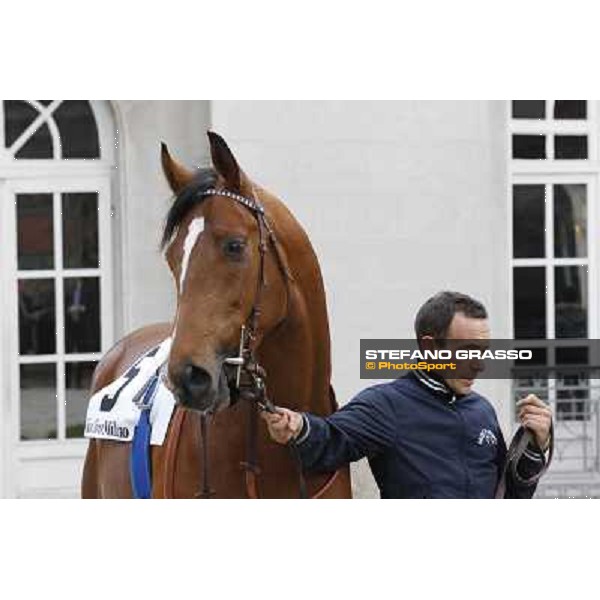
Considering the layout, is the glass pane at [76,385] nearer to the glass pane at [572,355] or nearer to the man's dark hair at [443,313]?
the glass pane at [572,355]

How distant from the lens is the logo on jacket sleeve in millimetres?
3037

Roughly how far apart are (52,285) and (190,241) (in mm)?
1654

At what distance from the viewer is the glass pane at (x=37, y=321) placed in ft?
14.6

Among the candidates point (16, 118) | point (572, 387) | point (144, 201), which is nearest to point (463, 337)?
point (572, 387)

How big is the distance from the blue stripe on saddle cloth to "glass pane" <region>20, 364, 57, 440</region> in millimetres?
974

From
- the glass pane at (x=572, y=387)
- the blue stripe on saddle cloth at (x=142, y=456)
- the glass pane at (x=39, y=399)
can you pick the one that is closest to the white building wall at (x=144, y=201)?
the glass pane at (x=39, y=399)

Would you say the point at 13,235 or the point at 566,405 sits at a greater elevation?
the point at 13,235

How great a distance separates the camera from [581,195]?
427cm

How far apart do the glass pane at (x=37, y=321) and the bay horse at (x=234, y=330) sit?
4.14 ft

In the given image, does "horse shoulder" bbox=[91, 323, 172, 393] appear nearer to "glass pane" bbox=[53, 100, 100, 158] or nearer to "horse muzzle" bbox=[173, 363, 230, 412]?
"glass pane" bbox=[53, 100, 100, 158]

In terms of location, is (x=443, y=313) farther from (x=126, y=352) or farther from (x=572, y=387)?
(x=126, y=352)
